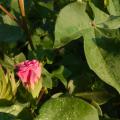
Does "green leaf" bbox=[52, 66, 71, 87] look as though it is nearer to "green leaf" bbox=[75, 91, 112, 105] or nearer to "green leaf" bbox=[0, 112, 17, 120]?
"green leaf" bbox=[75, 91, 112, 105]

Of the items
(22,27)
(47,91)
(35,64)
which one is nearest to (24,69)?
(35,64)

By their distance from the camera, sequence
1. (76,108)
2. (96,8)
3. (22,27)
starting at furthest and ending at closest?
1. (22,27)
2. (96,8)
3. (76,108)

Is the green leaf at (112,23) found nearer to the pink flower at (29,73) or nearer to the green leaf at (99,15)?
the green leaf at (99,15)

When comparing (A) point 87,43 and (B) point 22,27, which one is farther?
(B) point 22,27

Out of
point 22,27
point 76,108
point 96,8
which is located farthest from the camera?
point 22,27

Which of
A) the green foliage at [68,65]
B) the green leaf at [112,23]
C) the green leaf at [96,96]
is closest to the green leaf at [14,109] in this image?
the green foliage at [68,65]

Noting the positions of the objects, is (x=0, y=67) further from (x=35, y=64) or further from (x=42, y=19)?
(x=42, y=19)
